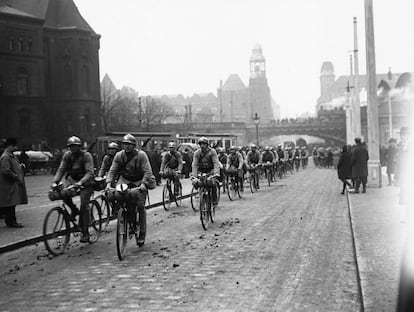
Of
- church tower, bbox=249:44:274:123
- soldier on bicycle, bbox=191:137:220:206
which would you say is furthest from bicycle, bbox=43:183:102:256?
church tower, bbox=249:44:274:123

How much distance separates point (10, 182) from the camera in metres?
12.6

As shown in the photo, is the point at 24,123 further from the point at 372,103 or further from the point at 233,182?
the point at 372,103

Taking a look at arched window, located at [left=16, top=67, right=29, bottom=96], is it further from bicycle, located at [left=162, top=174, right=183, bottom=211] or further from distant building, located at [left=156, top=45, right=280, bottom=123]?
distant building, located at [left=156, top=45, right=280, bottom=123]

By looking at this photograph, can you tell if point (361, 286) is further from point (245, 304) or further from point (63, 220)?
point (63, 220)

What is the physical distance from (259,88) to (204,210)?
158 m

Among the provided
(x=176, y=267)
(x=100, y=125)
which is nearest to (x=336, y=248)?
(x=176, y=267)

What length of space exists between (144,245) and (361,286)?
4.68 metres

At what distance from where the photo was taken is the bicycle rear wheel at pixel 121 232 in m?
8.55

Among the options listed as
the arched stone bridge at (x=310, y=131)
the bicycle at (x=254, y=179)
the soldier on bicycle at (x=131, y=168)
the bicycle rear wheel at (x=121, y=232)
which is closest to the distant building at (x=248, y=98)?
the arched stone bridge at (x=310, y=131)

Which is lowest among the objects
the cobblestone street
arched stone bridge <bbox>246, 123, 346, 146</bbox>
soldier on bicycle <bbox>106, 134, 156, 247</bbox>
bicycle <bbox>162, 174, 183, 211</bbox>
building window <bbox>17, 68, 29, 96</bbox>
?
the cobblestone street

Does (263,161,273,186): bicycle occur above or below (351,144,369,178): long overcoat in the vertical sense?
below

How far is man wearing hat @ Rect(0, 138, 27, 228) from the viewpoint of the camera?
12445 millimetres

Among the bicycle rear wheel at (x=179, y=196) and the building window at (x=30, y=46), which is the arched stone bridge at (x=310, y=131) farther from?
the bicycle rear wheel at (x=179, y=196)

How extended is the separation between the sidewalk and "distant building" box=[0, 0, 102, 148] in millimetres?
50220
